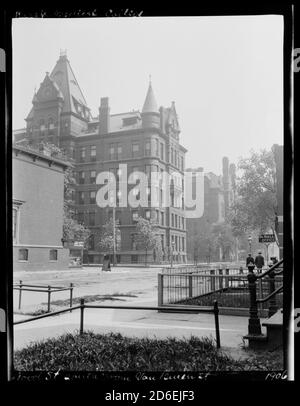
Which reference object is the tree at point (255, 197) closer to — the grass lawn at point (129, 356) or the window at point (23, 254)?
the grass lawn at point (129, 356)

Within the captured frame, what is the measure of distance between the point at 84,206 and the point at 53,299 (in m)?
6.42

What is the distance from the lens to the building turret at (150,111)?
4.14 meters

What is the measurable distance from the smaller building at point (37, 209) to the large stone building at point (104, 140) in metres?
0.26

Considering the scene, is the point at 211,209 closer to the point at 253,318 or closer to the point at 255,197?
the point at 255,197

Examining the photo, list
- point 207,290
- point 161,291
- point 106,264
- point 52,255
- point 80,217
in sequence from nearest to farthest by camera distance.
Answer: point 80,217 → point 106,264 → point 52,255 → point 207,290 → point 161,291

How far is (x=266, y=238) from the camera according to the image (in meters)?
4.06

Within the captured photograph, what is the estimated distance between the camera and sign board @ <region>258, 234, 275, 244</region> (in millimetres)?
4003

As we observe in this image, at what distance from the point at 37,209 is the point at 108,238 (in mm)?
1035

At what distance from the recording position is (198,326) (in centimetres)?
511

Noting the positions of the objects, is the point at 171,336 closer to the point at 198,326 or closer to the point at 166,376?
the point at 198,326

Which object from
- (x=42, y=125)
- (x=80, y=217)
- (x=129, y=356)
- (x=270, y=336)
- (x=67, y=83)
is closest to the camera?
(x=129, y=356)

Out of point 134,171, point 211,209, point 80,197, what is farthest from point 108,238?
point 211,209
